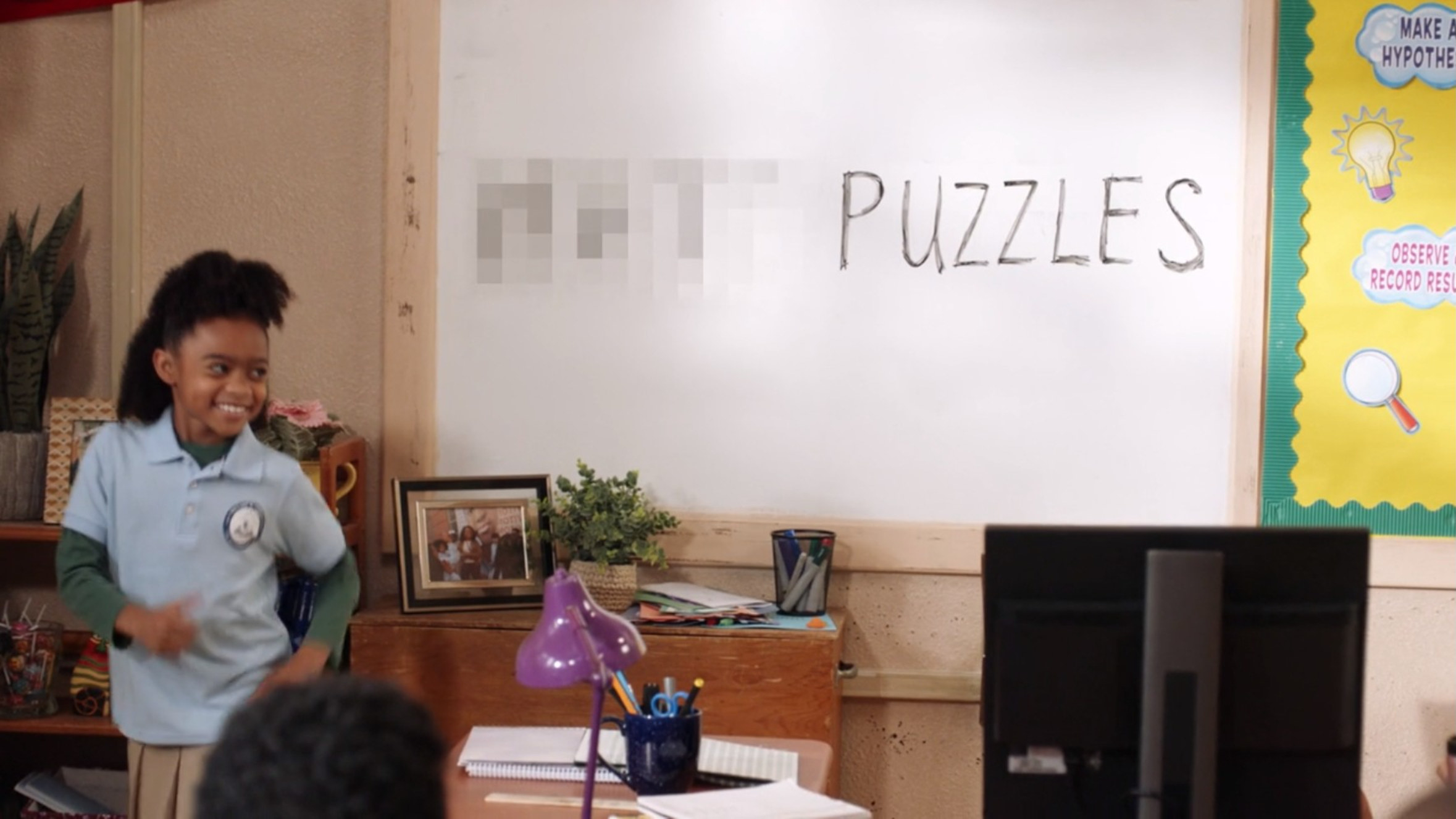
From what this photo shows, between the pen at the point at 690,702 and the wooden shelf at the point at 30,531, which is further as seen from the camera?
the wooden shelf at the point at 30,531

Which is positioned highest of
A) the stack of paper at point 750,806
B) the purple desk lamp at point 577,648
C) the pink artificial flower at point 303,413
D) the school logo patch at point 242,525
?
the pink artificial flower at point 303,413

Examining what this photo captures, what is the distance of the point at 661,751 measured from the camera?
1878mm

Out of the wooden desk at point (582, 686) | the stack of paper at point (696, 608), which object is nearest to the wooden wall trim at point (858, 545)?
the stack of paper at point (696, 608)

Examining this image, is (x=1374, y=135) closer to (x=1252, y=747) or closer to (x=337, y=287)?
(x=1252, y=747)

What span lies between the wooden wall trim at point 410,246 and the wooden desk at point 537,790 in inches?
38.2

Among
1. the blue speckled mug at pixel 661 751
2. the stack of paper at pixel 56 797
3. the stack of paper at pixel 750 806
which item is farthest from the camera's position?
the stack of paper at pixel 56 797

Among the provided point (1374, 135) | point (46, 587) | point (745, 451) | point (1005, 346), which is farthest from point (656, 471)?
point (1374, 135)

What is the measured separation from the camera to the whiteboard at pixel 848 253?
290 cm

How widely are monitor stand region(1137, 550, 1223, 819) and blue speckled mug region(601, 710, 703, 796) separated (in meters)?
0.62

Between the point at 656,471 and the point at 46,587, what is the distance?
143cm

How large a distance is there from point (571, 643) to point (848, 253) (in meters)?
1.52

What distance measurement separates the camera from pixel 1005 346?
2932 mm

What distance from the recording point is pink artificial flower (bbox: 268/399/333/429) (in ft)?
9.19

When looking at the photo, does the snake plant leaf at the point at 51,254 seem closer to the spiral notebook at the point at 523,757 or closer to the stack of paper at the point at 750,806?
the spiral notebook at the point at 523,757
